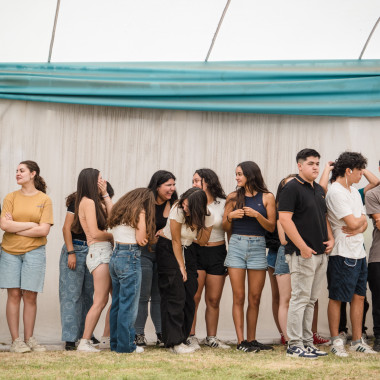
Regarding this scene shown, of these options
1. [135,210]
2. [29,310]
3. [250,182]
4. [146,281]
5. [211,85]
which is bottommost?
[29,310]

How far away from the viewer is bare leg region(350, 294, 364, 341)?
4.51 metres

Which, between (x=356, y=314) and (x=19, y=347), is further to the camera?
(x=356, y=314)

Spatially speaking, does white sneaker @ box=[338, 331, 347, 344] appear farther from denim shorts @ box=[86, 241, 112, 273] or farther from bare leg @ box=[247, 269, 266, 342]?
denim shorts @ box=[86, 241, 112, 273]

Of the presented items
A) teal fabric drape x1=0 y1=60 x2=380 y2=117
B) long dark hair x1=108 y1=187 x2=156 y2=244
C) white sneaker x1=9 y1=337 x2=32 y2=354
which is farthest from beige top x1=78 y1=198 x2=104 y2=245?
teal fabric drape x1=0 y1=60 x2=380 y2=117

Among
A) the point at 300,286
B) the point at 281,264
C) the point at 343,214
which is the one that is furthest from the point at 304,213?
the point at 281,264

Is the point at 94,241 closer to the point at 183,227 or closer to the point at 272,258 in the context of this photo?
the point at 183,227

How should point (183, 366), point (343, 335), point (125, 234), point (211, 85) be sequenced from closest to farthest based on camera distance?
point (183, 366), point (125, 234), point (343, 335), point (211, 85)

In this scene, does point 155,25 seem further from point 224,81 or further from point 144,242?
point 144,242

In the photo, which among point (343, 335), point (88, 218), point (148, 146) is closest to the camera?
point (88, 218)

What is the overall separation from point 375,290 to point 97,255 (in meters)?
2.10

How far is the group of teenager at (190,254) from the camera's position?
4230mm

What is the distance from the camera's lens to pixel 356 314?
14.8ft

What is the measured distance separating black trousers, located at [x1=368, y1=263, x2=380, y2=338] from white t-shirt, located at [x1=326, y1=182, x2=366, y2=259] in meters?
0.27

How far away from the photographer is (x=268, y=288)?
5504 mm
